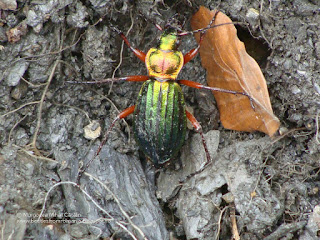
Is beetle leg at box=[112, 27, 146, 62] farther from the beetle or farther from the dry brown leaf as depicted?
the dry brown leaf

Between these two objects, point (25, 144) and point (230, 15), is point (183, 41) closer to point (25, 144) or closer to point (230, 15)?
point (230, 15)

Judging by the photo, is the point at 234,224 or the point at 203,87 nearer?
the point at 234,224

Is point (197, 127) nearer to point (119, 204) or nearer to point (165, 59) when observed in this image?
point (165, 59)

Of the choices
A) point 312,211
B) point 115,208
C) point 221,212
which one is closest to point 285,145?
point 312,211

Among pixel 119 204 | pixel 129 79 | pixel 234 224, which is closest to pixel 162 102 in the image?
pixel 129 79

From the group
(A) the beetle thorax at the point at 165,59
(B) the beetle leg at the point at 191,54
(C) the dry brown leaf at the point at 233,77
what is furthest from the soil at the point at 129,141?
(B) the beetle leg at the point at 191,54

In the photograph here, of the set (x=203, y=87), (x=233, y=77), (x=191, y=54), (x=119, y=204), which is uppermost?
(x=191, y=54)
